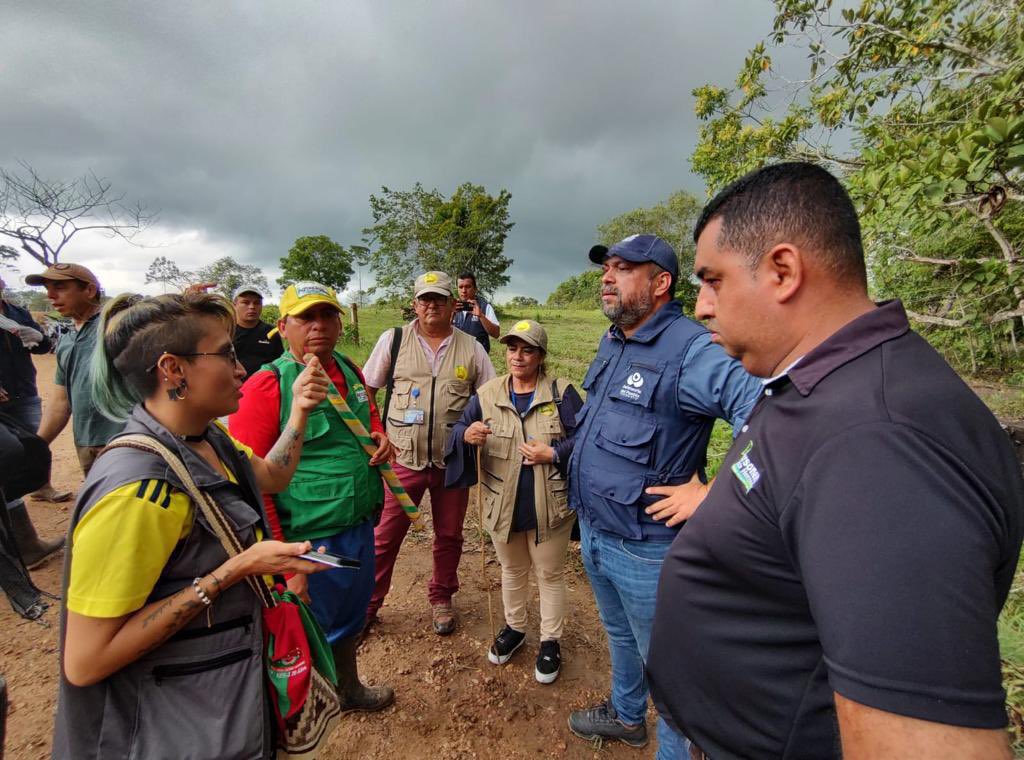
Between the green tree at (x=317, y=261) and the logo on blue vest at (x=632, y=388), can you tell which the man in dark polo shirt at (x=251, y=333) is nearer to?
the logo on blue vest at (x=632, y=388)

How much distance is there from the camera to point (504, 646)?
10.4ft

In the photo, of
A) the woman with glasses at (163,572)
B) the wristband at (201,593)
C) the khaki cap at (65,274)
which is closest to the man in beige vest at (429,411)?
the woman with glasses at (163,572)

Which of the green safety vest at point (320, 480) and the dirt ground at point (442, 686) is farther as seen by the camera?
the dirt ground at point (442, 686)

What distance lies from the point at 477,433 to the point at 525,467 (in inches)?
14.8

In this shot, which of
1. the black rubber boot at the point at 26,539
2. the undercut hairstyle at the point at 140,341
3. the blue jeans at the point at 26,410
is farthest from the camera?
the blue jeans at the point at 26,410

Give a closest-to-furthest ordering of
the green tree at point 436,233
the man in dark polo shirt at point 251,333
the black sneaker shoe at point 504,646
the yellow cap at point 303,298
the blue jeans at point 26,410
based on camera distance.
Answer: the yellow cap at point 303,298 < the black sneaker shoe at point 504,646 < the blue jeans at point 26,410 < the man in dark polo shirt at point 251,333 < the green tree at point 436,233

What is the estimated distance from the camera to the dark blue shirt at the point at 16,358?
14.6 ft

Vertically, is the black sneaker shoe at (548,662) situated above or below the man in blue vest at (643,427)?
below

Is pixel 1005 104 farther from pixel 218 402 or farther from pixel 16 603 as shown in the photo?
pixel 16 603

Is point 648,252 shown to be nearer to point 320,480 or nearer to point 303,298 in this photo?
point 303,298

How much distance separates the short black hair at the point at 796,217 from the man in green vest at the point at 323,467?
2.04 m

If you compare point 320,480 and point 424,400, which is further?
point 424,400

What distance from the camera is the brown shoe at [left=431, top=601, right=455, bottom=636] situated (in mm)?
3430

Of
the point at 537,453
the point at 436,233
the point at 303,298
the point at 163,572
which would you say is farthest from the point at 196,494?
the point at 436,233
